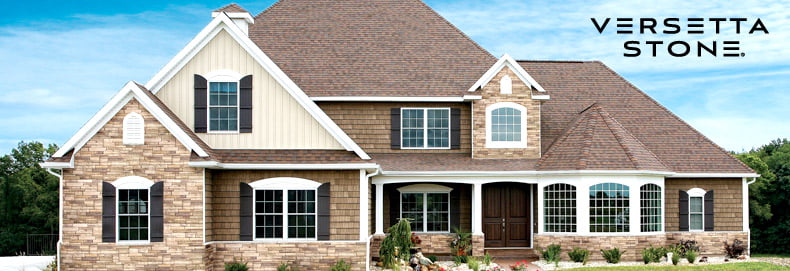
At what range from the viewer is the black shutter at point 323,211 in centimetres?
1991

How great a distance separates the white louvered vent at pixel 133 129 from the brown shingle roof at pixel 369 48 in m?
6.59

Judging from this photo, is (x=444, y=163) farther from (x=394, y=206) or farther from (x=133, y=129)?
(x=133, y=129)

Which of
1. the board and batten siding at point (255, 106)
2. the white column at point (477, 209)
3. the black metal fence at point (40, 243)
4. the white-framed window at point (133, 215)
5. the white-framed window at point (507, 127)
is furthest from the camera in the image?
the black metal fence at point (40, 243)

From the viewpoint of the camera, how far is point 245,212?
19906mm

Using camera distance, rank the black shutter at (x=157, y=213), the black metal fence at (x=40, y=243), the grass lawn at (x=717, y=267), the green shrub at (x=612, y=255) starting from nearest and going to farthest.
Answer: the black shutter at (x=157, y=213) → the grass lawn at (x=717, y=267) → the green shrub at (x=612, y=255) → the black metal fence at (x=40, y=243)

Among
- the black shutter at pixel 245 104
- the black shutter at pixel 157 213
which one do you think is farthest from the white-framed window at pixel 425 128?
the black shutter at pixel 157 213

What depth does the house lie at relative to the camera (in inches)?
741

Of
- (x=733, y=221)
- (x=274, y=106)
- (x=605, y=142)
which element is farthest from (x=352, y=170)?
(x=733, y=221)

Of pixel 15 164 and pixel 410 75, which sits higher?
pixel 410 75

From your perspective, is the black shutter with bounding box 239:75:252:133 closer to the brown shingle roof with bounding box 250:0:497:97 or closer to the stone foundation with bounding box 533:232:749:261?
the brown shingle roof with bounding box 250:0:497:97

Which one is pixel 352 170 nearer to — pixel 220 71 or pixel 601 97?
pixel 220 71

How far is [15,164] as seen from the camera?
46.3m

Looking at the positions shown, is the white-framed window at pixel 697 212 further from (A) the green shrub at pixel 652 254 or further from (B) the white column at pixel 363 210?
(B) the white column at pixel 363 210

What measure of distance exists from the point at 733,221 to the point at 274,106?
1539 centimetres
